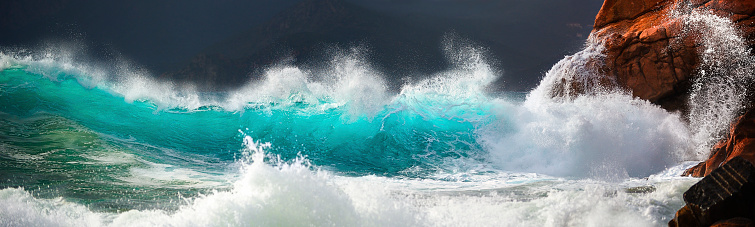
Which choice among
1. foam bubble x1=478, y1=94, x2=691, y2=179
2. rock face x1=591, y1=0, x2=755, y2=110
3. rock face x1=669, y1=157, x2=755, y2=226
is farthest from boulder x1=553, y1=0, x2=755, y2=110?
rock face x1=669, y1=157, x2=755, y2=226

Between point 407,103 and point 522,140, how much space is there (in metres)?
3.25

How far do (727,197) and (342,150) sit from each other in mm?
6479

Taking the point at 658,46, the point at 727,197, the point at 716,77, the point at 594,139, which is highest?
the point at 658,46

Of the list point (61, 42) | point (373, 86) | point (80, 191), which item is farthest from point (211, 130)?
point (61, 42)

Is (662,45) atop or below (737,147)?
atop

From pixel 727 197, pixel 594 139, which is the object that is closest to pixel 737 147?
pixel 594 139

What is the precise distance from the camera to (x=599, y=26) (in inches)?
357

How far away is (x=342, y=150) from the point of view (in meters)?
8.47

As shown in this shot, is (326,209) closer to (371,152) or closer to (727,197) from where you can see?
(727,197)

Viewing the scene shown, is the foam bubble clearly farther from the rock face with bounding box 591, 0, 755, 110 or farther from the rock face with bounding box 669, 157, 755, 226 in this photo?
the rock face with bounding box 669, 157, 755, 226

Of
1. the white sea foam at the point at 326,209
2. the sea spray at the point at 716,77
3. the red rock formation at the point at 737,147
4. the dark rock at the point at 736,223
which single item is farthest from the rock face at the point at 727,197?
the sea spray at the point at 716,77

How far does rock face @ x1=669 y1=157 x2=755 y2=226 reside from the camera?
2.81 meters

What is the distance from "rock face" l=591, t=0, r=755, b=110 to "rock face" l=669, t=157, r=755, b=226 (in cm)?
523

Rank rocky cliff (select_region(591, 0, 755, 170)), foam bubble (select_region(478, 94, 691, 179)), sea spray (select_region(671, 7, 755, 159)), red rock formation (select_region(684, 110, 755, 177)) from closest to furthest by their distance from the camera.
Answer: red rock formation (select_region(684, 110, 755, 177)) < sea spray (select_region(671, 7, 755, 159)) < foam bubble (select_region(478, 94, 691, 179)) < rocky cliff (select_region(591, 0, 755, 170))
